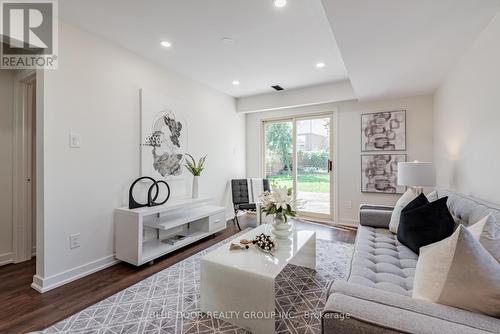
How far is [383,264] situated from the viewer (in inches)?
64.6

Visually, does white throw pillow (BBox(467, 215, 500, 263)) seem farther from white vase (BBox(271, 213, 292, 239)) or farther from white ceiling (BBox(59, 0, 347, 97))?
white ceiling (BBox(59, 0, 347, 97))

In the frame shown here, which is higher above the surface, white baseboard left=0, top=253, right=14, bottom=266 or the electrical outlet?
the electrical outlet

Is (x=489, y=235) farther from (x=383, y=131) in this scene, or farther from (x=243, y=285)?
(x=383, y=131)

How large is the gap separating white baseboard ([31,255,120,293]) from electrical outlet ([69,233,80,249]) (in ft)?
0.74

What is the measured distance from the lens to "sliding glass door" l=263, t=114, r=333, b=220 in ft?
14.7

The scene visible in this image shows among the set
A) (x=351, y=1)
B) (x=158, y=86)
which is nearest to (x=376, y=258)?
(x=351, y=1)

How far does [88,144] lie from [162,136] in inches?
36.4

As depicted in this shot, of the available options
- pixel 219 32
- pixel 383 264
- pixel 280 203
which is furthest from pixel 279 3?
pixel 383 264

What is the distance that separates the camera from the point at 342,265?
8.38 ft

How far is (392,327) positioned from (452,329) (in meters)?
0.17

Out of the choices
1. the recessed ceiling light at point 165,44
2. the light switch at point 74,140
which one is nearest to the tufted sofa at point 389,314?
the light switch at point 74,140

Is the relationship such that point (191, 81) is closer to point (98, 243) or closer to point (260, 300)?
point (98, 243)

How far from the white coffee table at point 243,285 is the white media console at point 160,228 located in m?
1.13

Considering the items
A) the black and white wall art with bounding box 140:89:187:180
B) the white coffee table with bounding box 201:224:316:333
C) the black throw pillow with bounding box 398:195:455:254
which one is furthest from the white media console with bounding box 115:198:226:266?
the black throw pillow with bounding box 398:195:455:254
